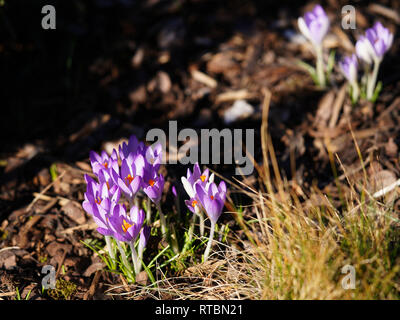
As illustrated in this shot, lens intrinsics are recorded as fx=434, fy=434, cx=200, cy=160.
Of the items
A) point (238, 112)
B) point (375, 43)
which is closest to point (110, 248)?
point (238, 112)

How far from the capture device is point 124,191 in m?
1.91

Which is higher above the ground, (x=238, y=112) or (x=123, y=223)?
(x=238, y=112)

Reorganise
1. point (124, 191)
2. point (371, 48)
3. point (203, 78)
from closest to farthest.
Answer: point (124, 191) → point (371, 48) → point (203, 78)

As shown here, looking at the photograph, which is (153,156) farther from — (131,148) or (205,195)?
(205,195)

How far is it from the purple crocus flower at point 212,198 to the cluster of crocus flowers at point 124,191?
0.20m

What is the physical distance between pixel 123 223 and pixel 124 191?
16 centimetres

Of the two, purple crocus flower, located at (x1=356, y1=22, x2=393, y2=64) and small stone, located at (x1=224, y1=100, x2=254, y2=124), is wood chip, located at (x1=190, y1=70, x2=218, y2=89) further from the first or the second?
purple crocus flower, located at (x1=356, y1=22, x2=393, y2=64)

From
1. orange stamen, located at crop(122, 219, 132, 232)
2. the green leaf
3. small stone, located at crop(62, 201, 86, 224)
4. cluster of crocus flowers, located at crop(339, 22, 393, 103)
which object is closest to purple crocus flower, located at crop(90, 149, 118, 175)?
orange stamen, located at crop(122, 219, 132, 232)

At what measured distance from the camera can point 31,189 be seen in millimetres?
2709

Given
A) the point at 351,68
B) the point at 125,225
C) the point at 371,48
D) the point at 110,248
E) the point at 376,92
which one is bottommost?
the point at 110,248

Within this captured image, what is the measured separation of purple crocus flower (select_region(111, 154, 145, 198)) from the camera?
188 cm

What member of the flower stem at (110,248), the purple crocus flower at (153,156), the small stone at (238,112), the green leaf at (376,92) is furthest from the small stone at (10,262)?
the green leaf at (376,92)
